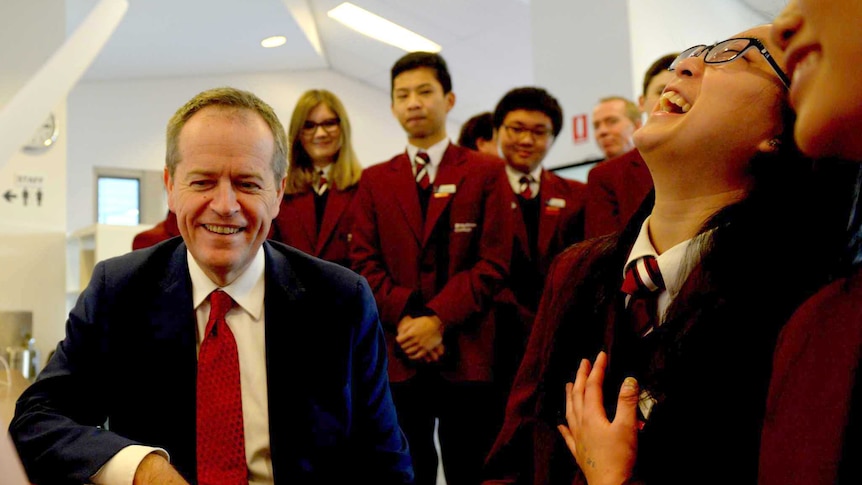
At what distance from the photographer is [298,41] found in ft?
22.2

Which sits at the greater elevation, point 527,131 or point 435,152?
point 527,131

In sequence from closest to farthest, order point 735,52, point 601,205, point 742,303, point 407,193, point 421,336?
point 742,303, point 735,52, point 421,336, point 601,205, point 407,193

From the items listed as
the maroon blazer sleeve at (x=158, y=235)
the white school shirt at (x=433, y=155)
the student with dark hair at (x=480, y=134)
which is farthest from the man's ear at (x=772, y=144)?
the student with dark hair at (x=480, y=134)

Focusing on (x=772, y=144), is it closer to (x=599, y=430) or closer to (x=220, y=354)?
(x=599, y=430)

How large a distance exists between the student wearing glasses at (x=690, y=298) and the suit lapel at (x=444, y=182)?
111 cm

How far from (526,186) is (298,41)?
4567 mm

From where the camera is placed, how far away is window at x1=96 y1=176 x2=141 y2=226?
25.4 feet

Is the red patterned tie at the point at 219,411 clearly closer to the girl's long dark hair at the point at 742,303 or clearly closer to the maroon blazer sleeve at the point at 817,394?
the girl's long dark hair at the point at 742,303

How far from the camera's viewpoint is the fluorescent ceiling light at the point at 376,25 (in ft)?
12.8

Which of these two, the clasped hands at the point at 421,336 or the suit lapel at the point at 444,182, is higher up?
the suit lapel at the point at 444,182

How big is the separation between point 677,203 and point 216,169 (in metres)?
0.83

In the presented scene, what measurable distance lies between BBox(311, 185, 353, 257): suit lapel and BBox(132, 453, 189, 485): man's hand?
1.42 m

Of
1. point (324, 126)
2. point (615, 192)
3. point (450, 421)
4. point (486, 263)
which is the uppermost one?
point (324, 126)

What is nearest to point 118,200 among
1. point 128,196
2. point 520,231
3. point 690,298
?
point 128,196
